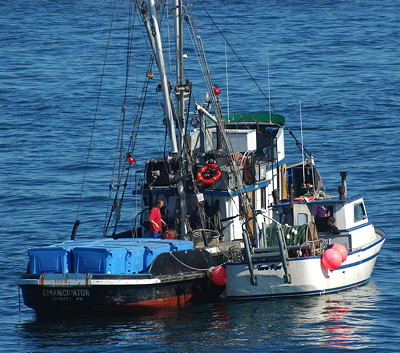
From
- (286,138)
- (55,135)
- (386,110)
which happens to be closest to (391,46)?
(386,110)

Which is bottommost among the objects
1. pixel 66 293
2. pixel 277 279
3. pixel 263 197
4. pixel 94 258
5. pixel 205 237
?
pixel 66 293

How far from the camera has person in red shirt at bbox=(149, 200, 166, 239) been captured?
108ft

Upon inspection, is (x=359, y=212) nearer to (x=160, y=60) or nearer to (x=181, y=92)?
(x=181, y=92)

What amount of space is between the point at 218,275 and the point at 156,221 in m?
2.87

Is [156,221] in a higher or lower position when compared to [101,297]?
higher

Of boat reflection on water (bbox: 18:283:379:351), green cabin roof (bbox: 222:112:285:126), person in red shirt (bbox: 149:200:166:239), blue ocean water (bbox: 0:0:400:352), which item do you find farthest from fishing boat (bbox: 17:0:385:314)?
green cabin roof (bbox: 222:112:285:126)

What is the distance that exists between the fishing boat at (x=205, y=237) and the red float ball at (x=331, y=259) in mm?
33

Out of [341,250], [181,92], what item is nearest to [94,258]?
[181,92]

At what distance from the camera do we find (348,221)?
113 feet

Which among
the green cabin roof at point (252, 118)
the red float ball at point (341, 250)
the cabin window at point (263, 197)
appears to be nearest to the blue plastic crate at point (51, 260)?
the red float ball at point (341, 250)

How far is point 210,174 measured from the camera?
1304 inches

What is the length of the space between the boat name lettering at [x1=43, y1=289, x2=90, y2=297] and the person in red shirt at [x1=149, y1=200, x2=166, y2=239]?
443 cm

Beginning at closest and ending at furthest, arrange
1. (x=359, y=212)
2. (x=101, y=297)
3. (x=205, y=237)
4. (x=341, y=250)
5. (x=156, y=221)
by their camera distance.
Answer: (x=101, y=297) < (x=341, y=250) < (x=205, y=237) < (x=156, y=221) < (x=359, y=212)

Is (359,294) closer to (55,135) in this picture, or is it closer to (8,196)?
(8,196)
